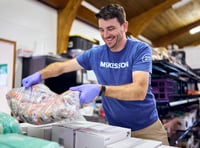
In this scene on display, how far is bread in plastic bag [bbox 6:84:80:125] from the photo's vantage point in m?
1.09

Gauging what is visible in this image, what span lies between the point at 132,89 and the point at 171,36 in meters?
8.19

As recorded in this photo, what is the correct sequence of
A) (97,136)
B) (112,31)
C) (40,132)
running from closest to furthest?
(97,136)
(40,132)
(112,31)

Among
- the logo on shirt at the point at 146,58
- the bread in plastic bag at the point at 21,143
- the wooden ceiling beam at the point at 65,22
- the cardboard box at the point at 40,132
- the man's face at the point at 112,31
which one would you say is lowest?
the cardboard box at the point at 40,132

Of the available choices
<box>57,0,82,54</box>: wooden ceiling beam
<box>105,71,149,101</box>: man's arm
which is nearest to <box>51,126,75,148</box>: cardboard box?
<box>105,71,149,101</box>: man's arm

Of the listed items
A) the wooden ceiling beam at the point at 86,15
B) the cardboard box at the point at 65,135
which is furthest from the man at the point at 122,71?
the wooden ceiling beam at the point at 86,15

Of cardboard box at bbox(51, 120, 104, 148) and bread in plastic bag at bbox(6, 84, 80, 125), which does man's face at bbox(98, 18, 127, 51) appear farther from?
cardboard box at bbox(51, 120, 104, 148)

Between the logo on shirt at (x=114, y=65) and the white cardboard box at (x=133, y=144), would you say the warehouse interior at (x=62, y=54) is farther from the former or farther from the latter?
the white cardboard box at (x=133, y=144)

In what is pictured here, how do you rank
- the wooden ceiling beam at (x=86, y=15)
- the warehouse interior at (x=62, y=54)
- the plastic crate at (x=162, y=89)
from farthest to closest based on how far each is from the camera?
the wooden ceiling beam at (x=86, y=15)
the warehouse interior at (x=62, y=54)
the plastic crate at (x=162, y=89)

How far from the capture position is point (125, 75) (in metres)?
1.63

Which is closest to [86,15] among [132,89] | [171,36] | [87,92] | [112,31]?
[112,31]

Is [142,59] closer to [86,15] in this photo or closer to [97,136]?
[97,136]

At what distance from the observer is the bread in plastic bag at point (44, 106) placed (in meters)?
1.09

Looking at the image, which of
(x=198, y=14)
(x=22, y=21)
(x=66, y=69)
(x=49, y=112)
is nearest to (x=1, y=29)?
(x=22, y=21)

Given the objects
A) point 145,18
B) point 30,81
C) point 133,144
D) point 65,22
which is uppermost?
point 145,18
